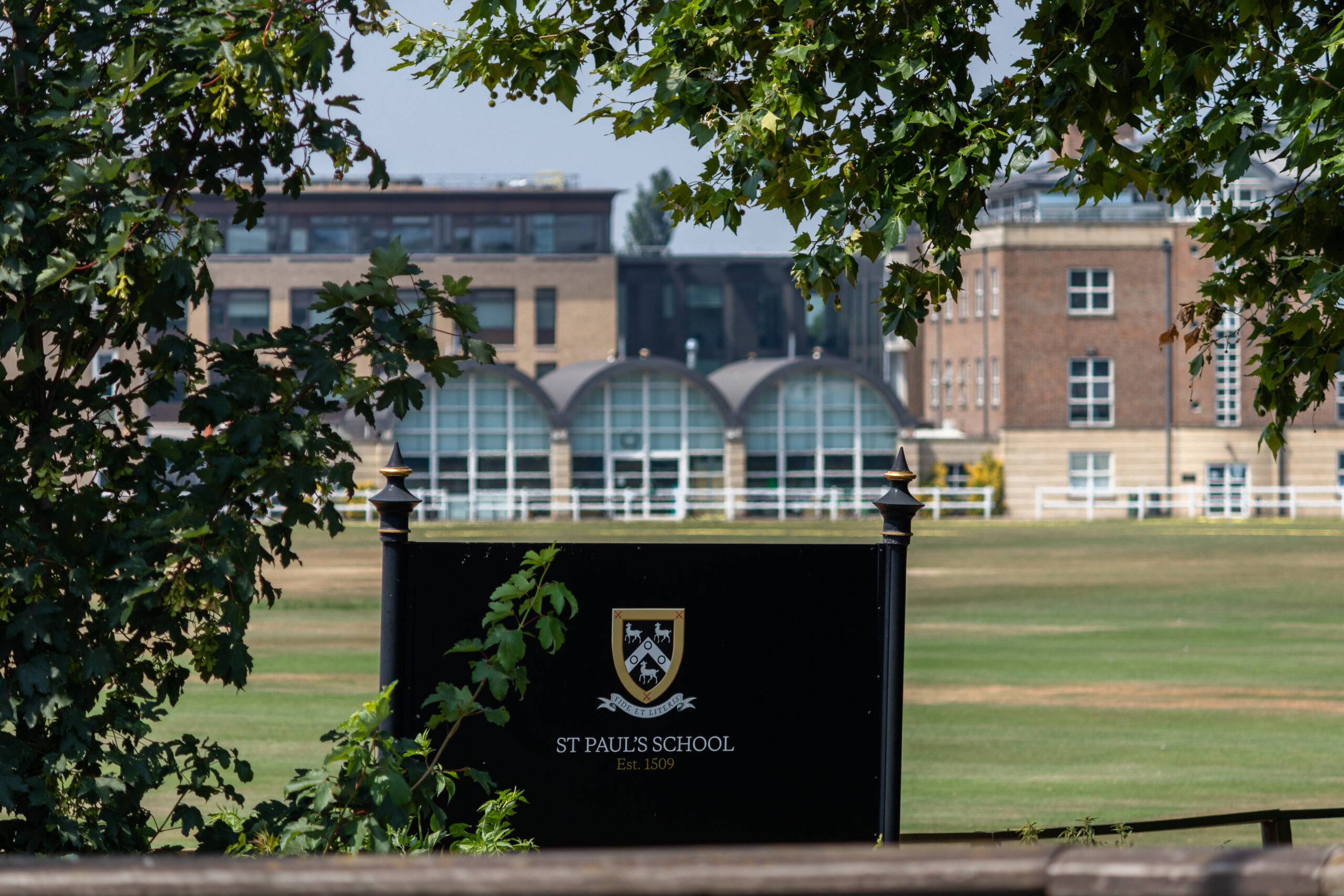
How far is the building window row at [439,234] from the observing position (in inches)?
3004

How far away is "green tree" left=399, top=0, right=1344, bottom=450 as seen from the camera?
6473 mm

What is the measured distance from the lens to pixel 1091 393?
6391 cm

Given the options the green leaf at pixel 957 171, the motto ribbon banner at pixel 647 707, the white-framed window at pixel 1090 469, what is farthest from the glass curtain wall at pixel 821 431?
the motto ribbon banner at pixel 647 707

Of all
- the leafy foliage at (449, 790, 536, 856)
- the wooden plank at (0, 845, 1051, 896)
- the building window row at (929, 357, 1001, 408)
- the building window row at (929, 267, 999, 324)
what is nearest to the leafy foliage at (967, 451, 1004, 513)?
the building window row at (929, 357, 1001, 408)

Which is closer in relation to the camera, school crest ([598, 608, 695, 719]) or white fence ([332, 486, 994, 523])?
school crest ([598, 608, 695, 719])

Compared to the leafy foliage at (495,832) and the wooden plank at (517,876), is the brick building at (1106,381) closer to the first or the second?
the leafy foliage at (495,832)

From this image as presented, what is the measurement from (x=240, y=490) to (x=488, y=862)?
2783mm

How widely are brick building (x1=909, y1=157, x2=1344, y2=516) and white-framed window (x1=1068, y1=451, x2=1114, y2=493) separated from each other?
0.15 ft

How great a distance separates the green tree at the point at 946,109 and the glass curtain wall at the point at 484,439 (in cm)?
5408

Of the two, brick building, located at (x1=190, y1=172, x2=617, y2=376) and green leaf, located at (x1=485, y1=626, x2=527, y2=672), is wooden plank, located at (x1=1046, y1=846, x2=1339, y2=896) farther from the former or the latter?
brick building, located at (x1=190, y1=172, x2=617, y2=376)

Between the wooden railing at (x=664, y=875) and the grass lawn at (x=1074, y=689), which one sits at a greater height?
the wooden railing at (x=664, y=875)

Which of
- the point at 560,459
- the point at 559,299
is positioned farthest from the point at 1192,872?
the point at 559,299

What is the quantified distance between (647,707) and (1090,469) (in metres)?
60.8

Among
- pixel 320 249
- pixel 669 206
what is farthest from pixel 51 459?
pixel 320 249
